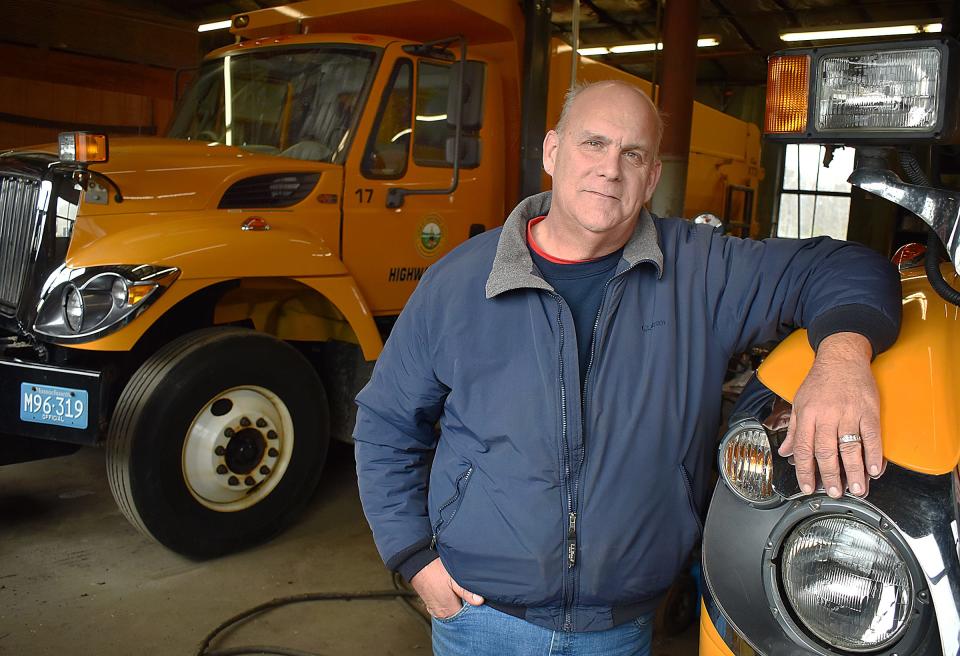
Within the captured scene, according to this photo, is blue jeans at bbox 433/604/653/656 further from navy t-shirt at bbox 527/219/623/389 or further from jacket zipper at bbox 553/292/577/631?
navy t-shirt at bbox 527/219/623/389

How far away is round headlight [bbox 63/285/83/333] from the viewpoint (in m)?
3.56

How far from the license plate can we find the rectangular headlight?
293 cm

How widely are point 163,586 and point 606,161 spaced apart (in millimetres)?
2837

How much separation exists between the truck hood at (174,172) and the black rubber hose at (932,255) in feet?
10.4

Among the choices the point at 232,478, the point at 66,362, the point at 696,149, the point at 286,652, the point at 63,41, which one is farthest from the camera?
the point at 63,41

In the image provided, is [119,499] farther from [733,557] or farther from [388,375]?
[733,557]

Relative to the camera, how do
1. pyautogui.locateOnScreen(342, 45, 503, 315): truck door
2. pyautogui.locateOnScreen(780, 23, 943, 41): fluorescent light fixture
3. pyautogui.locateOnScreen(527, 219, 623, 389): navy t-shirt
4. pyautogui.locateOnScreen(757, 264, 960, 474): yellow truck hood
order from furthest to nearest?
1. pyautogui.locateOnScreen(780, 23, 943, 41): fluorescent light fixture
2. pyautogui.locateOnScreen(342, 45, 503, 315): truck door
3. pyautogui.locateOnScreen(527, 219, 623, 389): navy t-shirt
4. pyautogui.locateOnScreen(757, 264, 960, 474): yellow truck hood

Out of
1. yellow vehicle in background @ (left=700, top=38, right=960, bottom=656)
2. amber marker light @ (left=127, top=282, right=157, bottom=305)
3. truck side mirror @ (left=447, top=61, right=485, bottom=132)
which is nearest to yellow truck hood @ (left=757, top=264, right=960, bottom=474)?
yellow vehicle in background @ (left=700, top=38, right=960, bottom=656)

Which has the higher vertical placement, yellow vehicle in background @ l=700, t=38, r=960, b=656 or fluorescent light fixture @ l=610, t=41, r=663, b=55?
fluorescent light fixture @ l=610, t=41, r=663, b=55

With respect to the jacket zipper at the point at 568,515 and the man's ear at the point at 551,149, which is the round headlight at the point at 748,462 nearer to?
the jacket zipper at the point at 568,515

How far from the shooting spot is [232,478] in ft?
13.1

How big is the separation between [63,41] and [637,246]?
40.5 feet

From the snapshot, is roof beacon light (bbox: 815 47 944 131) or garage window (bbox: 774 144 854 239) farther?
garage window (bbox: 774 144 854 239)

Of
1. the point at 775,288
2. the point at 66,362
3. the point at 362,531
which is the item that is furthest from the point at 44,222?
the point at 775,288
